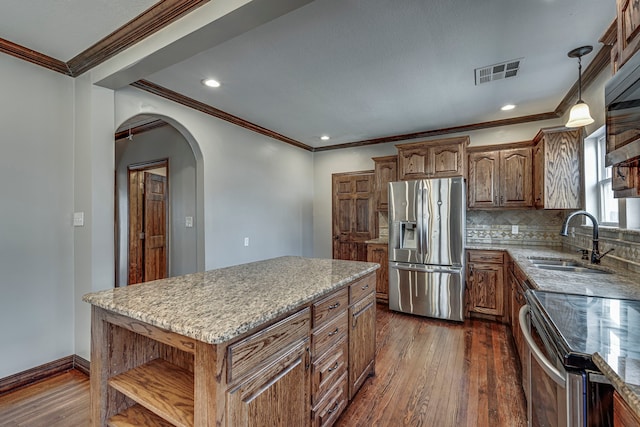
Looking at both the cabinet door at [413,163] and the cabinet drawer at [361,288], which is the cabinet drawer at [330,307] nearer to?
the cabinet drawer at [361,288]

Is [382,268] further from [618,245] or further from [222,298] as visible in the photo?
[222,298]

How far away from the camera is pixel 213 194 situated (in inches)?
139

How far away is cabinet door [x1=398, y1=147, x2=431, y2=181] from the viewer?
13.1 feet

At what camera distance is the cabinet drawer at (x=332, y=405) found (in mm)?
1590

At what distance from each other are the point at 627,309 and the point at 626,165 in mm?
666

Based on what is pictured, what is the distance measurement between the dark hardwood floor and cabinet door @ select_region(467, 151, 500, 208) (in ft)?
5.61

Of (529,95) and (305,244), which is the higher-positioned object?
(529,95)

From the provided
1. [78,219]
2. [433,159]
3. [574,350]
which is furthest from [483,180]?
[78,219]

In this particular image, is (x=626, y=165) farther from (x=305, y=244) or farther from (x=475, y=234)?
(x=305, y=244)

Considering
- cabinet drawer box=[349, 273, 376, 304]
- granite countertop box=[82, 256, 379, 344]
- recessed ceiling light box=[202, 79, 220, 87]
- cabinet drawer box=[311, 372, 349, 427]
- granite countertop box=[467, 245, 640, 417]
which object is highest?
recessed ceiling light box=[202, 79, 220, 87]

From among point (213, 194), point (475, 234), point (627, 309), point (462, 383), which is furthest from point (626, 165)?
point (213, 194)

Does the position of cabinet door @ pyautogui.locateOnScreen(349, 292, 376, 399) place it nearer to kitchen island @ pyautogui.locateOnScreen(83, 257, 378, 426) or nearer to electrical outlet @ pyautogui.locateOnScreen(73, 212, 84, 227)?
kitchen island @ pyautogui.locateOnScreen(83, 257, 378, 426)

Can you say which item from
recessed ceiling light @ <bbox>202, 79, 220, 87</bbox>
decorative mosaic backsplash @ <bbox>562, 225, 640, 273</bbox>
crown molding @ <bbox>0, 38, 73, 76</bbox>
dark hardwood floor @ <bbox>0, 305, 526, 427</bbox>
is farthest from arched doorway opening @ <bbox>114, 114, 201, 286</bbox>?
decorative mosaic backsplash @ <bbox>562, 225, 640, 273</bbox>

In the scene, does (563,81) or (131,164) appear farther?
(131,164)
